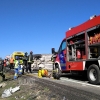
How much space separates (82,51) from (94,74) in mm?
1877

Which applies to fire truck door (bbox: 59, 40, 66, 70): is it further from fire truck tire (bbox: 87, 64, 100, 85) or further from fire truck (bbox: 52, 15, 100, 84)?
fire truck tire (bbox: 87, 64, 100, 85)

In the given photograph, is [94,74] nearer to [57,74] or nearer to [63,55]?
[57,74]

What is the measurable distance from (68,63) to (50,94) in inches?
196

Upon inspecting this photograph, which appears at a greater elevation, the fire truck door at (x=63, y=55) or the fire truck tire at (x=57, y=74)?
the fire truck door at (x=63, y=55)

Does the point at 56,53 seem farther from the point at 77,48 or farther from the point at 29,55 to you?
the point at 29,55

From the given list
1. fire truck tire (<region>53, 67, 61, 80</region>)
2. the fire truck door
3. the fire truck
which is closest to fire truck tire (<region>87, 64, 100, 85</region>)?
the fire truck

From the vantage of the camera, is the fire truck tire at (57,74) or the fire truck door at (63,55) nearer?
the fire truck tire at (57,74)

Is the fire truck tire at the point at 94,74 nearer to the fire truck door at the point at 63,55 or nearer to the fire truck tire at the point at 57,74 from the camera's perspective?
the fire truck tire at the point at 57,74

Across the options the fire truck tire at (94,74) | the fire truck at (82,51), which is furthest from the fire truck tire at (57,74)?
the fire truck tire at (94,74)

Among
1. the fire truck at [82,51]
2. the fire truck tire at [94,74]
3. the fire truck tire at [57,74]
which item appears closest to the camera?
the fire truck tire at [94,74]

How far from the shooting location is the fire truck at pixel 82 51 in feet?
35.8

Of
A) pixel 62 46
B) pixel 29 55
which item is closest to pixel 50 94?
pixel 62 46

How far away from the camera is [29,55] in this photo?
19469mm

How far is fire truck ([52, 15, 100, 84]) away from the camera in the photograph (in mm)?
10898
